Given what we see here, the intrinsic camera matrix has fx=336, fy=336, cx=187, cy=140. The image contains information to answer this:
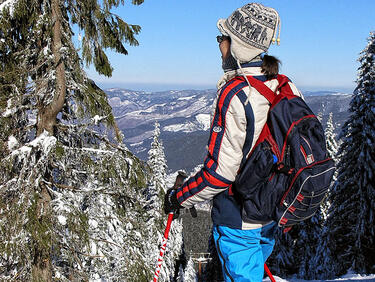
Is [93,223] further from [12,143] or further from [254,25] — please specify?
[254,25]

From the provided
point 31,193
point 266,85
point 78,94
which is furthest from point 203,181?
point 78,94

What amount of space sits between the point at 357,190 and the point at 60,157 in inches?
649

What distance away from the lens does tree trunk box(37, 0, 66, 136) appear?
220 inches

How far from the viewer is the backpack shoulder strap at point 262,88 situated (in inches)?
120

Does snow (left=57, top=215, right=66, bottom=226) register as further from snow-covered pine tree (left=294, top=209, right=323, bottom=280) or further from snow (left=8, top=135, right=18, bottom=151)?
snow-covered pine tree (left=294, top=209, right=323, bottom=280)

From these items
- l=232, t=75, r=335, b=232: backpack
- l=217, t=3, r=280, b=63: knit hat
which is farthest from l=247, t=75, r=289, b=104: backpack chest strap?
l=217, t=3, r=280, b=63: knit hat

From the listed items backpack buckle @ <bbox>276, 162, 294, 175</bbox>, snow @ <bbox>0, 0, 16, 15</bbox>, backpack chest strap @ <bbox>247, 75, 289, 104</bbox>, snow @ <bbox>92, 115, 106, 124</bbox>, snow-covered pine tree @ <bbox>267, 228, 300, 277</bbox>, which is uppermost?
snow @ <bbox>0, 0, 16, 15</bbox>

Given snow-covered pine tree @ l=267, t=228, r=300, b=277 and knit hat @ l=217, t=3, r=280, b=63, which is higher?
knit hat @ l=217, t=3, r=280, b=63

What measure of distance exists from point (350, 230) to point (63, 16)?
58.7 feet

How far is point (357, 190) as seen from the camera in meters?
17.5

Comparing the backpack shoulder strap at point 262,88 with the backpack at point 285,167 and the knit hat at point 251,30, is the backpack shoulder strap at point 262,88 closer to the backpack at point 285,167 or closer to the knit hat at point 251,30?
the backpack at point 285,167

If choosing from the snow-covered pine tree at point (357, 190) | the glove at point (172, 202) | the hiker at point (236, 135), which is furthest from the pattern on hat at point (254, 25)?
the snow-covered pine tree at point (357, 190)

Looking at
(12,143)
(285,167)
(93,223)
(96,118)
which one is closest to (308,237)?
(93,223)

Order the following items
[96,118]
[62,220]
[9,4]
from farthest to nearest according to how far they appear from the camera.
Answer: [96,118] → [62,220] → [9,4]
